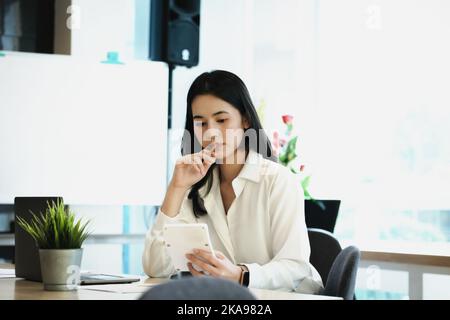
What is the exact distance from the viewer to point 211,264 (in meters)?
1.96

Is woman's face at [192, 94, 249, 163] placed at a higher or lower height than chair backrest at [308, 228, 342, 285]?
higher

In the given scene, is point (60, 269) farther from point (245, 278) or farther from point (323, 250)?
point (323, 250)

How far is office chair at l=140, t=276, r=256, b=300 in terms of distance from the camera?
0.94 metres

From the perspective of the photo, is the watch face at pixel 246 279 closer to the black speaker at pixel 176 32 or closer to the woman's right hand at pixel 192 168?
the woman's right hand at pixel 192 168

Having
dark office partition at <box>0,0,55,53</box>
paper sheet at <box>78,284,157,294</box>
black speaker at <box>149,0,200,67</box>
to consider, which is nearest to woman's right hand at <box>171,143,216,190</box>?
paper sheet at <box>78,284,157,294</box>

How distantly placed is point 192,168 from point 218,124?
170 mm

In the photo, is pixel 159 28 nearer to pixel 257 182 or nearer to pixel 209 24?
pixel 209 24

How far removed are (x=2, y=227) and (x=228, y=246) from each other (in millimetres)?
2426

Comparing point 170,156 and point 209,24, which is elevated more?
point 209,24

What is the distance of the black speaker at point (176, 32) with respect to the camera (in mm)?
4715

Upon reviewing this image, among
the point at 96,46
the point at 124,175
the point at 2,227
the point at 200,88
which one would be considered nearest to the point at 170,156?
the point at 124,175

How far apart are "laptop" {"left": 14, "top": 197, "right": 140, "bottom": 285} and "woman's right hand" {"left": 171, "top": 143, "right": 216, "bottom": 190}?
15.5 inches

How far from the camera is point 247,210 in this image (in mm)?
2387

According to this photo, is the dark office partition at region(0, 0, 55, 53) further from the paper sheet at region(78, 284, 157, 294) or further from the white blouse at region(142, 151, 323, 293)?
the paper sheet at region(78, 284, 157, 294)
